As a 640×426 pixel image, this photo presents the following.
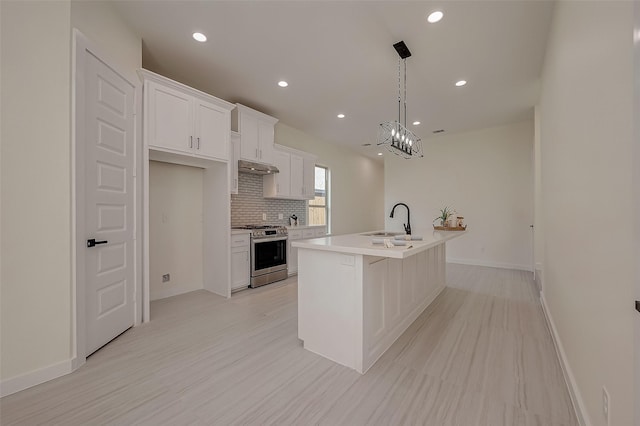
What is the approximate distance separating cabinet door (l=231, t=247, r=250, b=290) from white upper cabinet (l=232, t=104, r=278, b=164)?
1.46 metres

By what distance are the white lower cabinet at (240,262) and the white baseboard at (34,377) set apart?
1.98 metres

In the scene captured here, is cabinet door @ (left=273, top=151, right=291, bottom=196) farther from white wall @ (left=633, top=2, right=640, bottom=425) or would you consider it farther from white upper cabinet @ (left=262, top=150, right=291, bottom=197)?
white wall @ (left=633, top=2, right=640, bottom=425)

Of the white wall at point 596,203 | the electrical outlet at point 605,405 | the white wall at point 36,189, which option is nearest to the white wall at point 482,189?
the white wall at point 596,203

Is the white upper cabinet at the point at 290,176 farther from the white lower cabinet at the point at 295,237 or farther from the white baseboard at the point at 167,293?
the white baseboard at the point at 167,293

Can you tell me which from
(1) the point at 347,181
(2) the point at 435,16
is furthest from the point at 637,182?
(1) the point at 347,181

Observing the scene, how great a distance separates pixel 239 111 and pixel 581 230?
410 centimetres

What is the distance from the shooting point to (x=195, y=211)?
3885 millimetres

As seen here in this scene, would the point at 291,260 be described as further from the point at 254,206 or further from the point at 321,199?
the point at 321,199

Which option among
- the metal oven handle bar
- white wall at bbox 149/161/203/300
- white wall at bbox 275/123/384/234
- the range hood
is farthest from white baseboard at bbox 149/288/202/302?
white wall at bbox 275/123/384/234

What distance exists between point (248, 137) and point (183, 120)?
119cm

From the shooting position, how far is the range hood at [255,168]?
13.4 ft

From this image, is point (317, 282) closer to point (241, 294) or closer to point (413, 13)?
point (241, 294)

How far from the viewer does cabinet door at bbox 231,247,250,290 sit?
3.79m

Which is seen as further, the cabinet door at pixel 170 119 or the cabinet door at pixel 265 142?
the cabinet door at pixel 265 142
